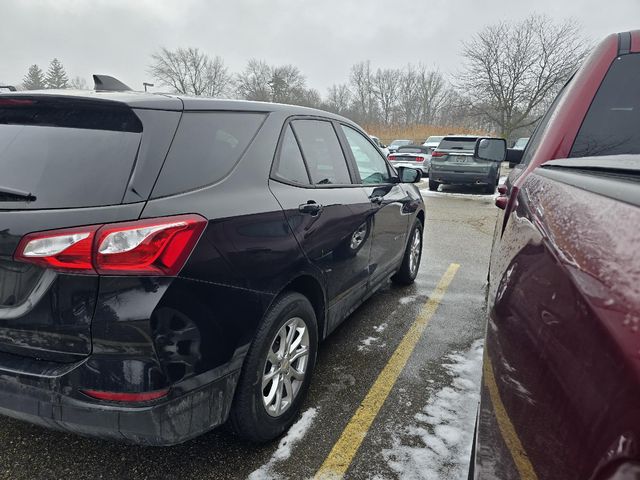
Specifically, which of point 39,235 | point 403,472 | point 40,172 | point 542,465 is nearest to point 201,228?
point 39,235

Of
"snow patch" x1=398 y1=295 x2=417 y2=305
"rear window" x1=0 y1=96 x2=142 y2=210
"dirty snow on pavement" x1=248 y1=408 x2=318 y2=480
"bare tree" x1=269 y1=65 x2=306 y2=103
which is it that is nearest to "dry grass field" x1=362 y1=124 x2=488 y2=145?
"bare tree" x1=269 y1=65 x2=306 y2=103

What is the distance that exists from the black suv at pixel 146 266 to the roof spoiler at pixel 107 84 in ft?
1.76

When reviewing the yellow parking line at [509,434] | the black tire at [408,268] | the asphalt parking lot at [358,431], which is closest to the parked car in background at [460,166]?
the black tire at [408,268]

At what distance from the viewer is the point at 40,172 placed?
5.58ft

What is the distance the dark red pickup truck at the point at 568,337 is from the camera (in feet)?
2.09

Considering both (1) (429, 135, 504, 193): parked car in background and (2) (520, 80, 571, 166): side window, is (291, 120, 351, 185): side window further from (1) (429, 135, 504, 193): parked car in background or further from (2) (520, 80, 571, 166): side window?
(1) (429, 135, 504, 193): parked car in background

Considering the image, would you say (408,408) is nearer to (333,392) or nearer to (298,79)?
(333,392)

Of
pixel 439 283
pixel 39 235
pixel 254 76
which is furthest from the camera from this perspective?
pixel 254 76

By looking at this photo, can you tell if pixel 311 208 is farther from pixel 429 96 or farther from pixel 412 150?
pixel 429 96

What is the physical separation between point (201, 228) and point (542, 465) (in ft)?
4.28

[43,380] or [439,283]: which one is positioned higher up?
[43,380]

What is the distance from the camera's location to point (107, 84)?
247 centimetres

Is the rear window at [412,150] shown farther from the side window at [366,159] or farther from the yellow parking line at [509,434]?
the yellow parking line at [509,434]

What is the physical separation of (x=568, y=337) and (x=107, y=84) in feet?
8.45
